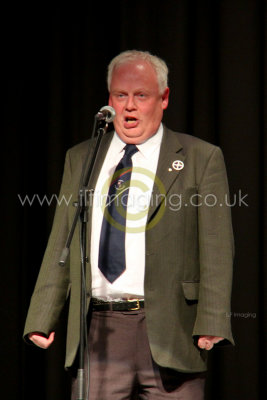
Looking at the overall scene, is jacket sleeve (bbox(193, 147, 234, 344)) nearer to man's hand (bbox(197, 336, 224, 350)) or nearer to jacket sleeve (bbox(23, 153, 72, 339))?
man's hand (bbox(197, 336, 224, 350))

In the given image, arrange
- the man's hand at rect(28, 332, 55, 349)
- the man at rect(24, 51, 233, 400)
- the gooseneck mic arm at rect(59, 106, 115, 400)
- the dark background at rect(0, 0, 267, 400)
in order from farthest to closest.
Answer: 1. the dark background at rect(0, 0, 267, 400)
2. the man's hand at rect(28, 332, 55, 349)
3. the man at rect(24, 51, 233, 400)
4. the gooseneck mic arm at rect(59, 106, 115, 400)

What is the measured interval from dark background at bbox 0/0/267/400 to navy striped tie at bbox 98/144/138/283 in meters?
0.82

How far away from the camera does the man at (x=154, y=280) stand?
7.06ft

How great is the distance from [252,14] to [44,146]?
1.23 m

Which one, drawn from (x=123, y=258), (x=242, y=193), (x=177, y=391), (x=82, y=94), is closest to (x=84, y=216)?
(x=123, y=258)

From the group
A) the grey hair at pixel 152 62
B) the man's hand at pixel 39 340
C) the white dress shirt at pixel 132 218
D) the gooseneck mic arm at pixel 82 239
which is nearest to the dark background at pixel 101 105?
the grey hair at pixel 152 62


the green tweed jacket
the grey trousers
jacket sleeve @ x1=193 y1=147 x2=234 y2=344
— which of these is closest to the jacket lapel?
the green tweed jacket

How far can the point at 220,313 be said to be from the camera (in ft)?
6.93

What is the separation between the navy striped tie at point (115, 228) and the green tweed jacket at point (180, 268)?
7 centimetres

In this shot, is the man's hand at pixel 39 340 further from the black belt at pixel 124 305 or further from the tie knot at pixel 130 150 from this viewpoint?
the tie knot at pixel 130 150

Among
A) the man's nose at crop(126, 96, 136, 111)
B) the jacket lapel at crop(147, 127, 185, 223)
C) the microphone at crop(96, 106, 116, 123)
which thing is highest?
the man's nose at crop(126, 96, 136, 111)

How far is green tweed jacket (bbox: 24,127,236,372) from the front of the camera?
2.14 m

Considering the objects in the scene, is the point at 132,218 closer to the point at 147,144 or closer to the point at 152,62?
the point at 147,144

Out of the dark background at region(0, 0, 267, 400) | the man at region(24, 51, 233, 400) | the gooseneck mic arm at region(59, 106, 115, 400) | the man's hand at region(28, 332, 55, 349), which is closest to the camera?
the gooseneck mic arm at region(59, 106, 115, 400)
